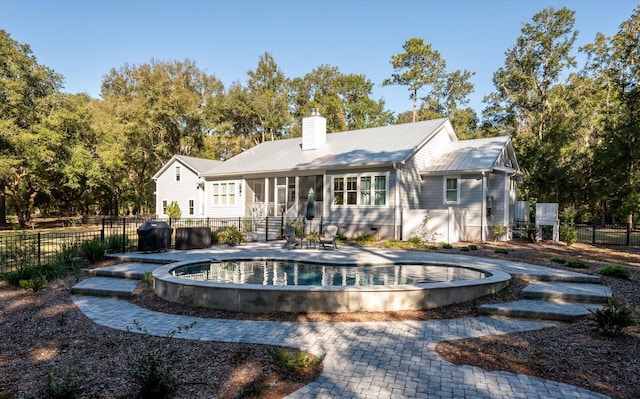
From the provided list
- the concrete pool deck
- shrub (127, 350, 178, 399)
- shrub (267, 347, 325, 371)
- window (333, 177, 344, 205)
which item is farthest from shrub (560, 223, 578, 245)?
shrub (127, 350, 178, 399)

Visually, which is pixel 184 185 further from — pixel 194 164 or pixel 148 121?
pixel 148 121

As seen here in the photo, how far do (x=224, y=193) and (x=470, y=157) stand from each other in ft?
53.5

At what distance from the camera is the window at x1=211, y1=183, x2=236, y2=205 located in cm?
2625

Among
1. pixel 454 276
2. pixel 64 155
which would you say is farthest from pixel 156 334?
pixel 64 155

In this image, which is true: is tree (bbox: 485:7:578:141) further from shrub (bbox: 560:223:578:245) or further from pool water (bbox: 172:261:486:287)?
pool water (bbox: 172:261:486:287)

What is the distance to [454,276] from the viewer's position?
9508 millimetres

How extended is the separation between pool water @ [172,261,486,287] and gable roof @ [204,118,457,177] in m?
9.15

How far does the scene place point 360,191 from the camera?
20.2 m

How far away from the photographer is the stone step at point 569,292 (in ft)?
24.9

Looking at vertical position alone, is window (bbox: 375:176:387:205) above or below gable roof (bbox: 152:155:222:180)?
below

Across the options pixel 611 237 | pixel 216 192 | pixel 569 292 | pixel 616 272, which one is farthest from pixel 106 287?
pixel 611 237

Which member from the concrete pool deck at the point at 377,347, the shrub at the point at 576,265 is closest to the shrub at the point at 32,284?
the concrete pool deck at the point at 377,347

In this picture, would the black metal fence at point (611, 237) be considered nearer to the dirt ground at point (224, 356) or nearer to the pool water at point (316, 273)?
the pool water at point (316, 273)

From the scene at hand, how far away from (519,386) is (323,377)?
2.19 metres
